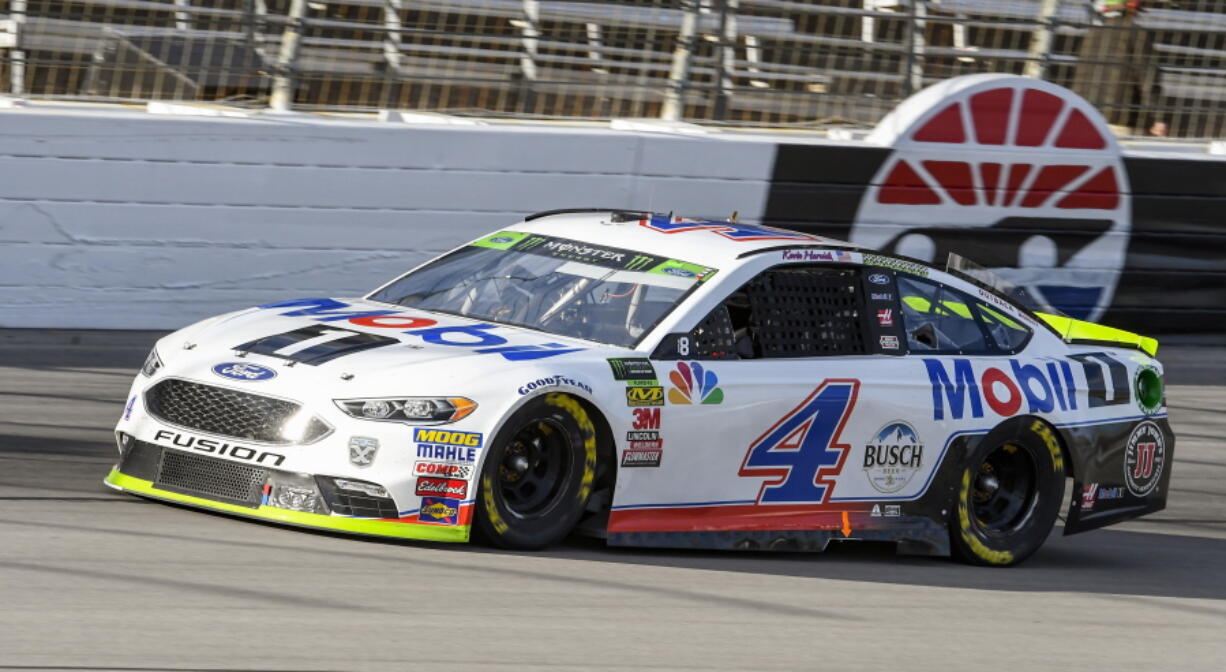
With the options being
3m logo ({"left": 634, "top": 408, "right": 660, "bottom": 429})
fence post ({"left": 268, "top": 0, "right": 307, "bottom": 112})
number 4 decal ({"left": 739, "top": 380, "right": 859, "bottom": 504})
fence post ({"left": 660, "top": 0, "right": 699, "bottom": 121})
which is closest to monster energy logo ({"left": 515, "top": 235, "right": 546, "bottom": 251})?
3m logo ({"left": 634, "top": 408, "right": 660, "bottom": 429})

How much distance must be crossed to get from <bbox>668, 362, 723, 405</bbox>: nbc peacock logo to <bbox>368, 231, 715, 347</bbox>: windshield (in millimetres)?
209

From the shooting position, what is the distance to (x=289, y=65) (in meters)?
11.7

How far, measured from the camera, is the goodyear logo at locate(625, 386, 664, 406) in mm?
6328

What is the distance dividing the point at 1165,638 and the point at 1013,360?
168 centimetres

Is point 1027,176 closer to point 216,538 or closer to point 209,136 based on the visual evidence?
point 209,136

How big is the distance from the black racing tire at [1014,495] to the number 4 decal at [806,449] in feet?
2.80

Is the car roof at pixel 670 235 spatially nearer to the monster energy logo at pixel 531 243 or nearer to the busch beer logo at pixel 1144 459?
the monster energy logo at pixel 531 243

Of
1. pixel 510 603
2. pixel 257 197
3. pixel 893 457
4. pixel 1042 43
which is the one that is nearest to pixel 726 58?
pixel 1042 43

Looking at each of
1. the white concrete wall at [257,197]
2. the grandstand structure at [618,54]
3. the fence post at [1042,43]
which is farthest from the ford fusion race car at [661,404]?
the fence post at [1042,43]

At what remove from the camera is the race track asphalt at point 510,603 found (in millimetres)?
4824

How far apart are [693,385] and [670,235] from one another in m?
0.96

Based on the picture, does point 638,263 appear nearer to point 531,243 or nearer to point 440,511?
point 531,243

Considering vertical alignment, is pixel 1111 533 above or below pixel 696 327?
below

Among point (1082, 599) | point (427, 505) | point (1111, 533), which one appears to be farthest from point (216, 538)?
point (1111, 533)
